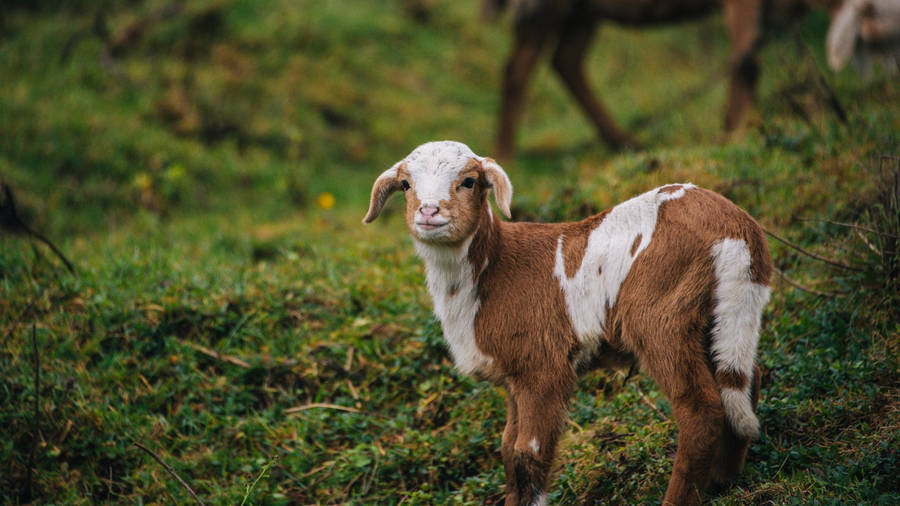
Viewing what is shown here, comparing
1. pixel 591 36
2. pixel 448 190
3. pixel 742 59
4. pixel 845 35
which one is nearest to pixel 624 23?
pixel 591 36

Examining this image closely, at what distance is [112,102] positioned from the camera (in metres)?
8.16

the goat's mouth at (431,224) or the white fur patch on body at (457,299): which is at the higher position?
the goat's mouth at (431,224)

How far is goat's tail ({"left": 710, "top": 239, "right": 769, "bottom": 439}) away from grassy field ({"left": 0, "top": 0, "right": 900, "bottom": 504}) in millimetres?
432

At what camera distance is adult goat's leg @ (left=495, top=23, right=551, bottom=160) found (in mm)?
8320

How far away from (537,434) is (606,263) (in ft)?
2.44

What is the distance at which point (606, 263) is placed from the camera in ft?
10.7

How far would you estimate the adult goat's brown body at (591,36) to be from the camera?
714 centimetres

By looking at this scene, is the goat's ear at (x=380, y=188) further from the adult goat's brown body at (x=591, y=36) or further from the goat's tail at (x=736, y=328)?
the adult goat's brown body at (x=591, y=36)

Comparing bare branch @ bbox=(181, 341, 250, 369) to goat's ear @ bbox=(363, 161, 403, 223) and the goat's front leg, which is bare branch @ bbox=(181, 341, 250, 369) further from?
the goat's front leg

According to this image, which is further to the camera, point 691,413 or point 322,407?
point 322,407

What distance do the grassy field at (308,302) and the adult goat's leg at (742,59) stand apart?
6.9 inches

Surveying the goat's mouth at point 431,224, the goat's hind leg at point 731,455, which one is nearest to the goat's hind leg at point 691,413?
the goat's hind leg at point 731,455

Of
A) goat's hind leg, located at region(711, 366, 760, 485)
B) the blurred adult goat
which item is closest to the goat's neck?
goat's hind leg, located at region(711, 366, 760, 485)

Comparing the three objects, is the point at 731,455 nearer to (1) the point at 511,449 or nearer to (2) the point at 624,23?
(1) the point at 511,449
